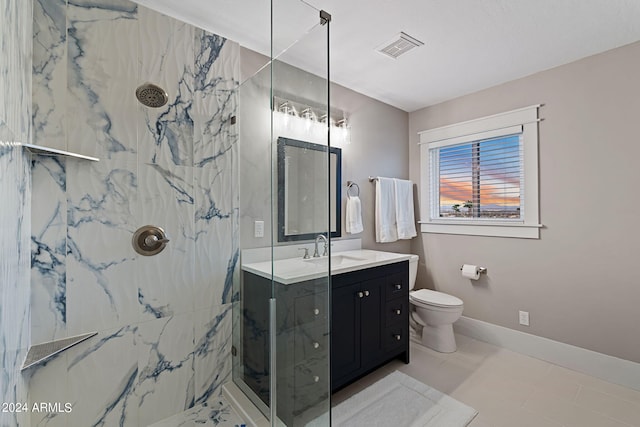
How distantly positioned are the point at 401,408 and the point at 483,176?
7.27 ft

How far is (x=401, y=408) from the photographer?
1775 millimetres

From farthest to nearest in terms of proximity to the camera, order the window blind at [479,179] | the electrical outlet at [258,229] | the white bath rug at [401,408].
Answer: the window blind at [479,179] → the electrical outlet at [258,229] → the white bath rug at [401,408]

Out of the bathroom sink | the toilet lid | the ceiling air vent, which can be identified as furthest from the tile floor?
the ceiling air vent

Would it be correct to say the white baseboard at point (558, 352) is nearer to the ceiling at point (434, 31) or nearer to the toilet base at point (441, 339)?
the toilet base at point (441, 339)

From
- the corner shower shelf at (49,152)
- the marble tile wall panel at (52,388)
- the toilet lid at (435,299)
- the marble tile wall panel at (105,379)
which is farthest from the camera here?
the toilet lid at (435,299)

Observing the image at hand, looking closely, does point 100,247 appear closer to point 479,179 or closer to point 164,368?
point 164,368

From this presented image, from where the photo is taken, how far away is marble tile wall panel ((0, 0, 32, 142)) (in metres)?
0.81

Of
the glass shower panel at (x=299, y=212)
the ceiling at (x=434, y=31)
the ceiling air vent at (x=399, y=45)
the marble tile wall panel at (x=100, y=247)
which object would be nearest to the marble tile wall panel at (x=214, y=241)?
the marble tile wall panel at (x=100, y=247)

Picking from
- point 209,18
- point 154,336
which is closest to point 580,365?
point 154,336

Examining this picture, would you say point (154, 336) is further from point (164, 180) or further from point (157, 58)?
point (157, 58)

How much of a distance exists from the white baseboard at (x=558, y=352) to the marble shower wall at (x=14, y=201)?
3.20m

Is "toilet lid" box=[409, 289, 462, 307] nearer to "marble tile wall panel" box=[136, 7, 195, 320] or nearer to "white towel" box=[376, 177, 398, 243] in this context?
"white towel" box=[376, 177, 398, 243]

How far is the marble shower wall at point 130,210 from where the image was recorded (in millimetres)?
1318

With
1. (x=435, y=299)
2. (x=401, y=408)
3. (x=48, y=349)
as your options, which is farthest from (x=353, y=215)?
(x=48, y=349)
